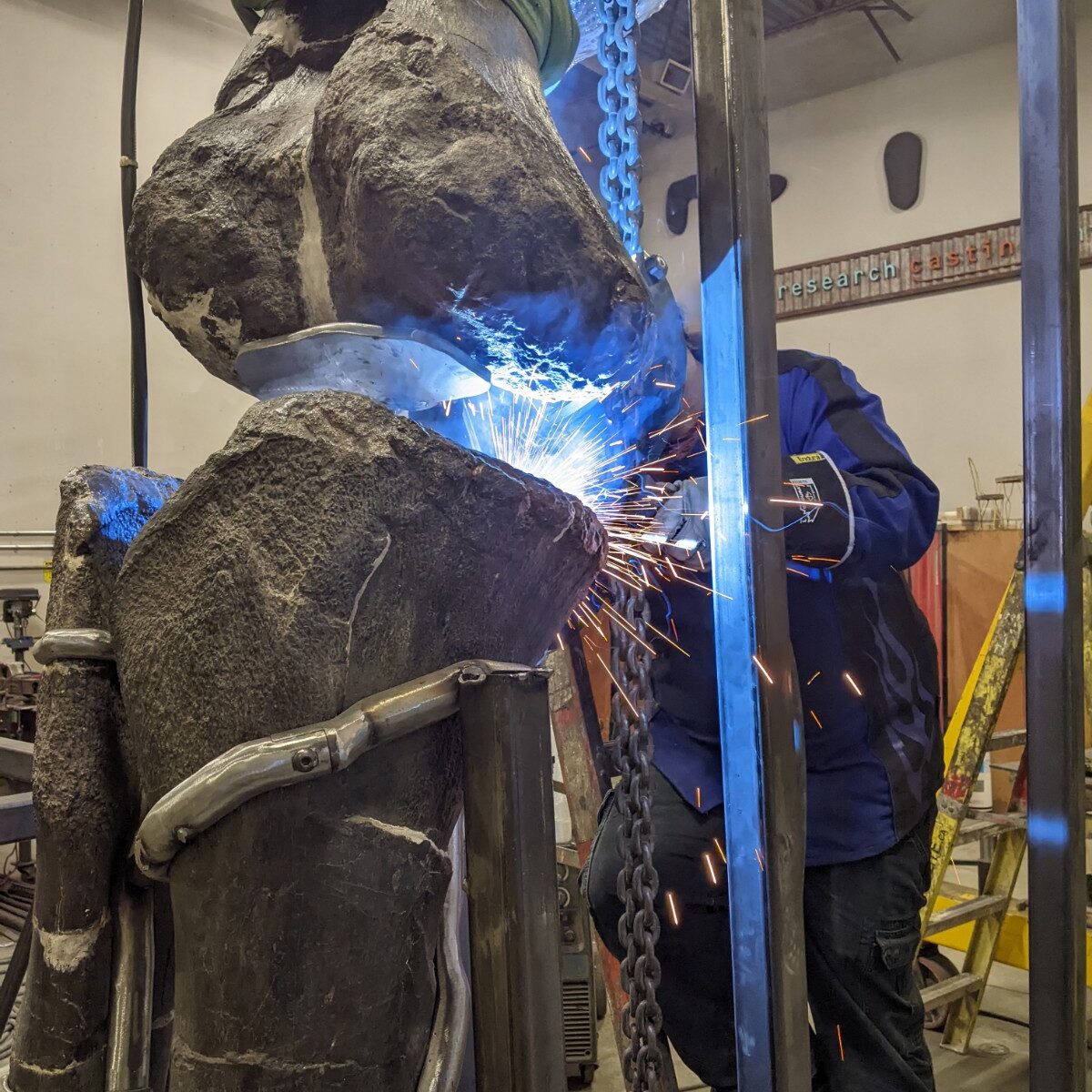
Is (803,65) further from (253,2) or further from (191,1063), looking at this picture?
(191,1063)

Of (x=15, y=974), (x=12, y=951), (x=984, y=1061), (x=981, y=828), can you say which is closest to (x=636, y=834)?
(x=15, y=974)

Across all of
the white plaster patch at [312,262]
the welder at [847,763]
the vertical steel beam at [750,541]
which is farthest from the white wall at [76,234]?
the vertical steel beam at [750,541]

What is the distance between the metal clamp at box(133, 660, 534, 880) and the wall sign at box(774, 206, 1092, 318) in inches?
186

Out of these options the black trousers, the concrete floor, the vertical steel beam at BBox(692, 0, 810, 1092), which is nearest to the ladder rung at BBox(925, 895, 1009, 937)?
the concrete floor

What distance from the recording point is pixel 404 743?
87 centimetres

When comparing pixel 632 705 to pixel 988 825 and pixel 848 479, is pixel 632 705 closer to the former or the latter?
pixel 848 479

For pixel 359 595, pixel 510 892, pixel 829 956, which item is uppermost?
pixel 359 595

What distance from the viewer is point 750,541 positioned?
1053 millimetres

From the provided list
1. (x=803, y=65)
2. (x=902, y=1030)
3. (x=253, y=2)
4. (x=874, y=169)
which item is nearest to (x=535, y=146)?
(x=253, y=2)

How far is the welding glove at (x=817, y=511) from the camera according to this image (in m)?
Result: 1.73

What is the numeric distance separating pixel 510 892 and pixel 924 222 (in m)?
4.98

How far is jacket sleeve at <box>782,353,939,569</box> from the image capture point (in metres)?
1.76

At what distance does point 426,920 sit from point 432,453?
1.39 feet

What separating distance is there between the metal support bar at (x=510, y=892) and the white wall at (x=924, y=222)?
7.57 feet
